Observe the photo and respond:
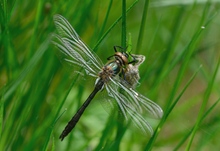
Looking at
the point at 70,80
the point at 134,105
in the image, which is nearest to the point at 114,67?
the point at 134,105

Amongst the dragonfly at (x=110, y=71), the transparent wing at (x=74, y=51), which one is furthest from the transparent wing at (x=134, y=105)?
the transparent wing at (x=74, y=51)

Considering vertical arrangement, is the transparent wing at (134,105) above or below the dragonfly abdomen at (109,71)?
below

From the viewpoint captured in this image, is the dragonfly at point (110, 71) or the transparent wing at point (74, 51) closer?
the dragonfly at point (110, 71)

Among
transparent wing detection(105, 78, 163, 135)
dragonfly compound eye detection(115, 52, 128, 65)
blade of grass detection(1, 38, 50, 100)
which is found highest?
dragonfly compound eye detection(115, 52, 128, 65)

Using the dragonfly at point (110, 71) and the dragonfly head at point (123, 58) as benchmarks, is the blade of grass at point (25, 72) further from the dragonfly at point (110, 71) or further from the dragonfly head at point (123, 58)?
the dragonfly head at point (123, 58)

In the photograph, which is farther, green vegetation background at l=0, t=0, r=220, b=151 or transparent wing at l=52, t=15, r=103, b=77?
transparent wing at l=52, t=15, r=103, b=77

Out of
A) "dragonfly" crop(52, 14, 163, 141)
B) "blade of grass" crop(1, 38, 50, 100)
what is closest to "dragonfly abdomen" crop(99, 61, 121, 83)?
"dragonfly" crop(52, 14, 163, 141)

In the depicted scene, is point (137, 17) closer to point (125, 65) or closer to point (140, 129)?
point (125, 65)

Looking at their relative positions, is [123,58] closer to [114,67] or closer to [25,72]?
[114,67]

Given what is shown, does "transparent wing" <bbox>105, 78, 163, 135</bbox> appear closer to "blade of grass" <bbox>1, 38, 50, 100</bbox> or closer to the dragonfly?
the dragonfly
